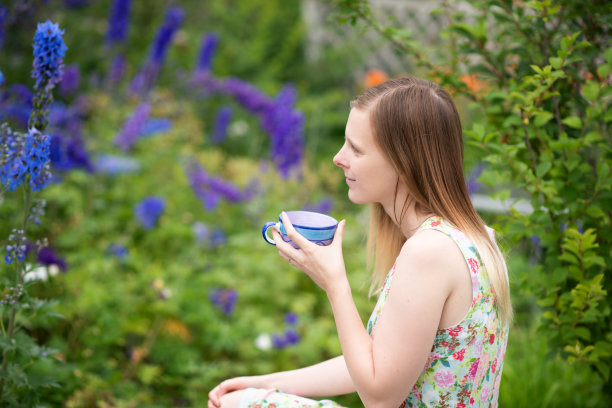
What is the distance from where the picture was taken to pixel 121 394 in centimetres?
234

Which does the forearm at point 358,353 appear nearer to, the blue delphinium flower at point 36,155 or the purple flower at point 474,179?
the blue delphinium flower at point 36,155

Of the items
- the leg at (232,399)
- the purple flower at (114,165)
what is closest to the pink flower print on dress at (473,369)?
the leg at (232,399)

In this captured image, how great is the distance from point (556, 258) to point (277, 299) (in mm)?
1635

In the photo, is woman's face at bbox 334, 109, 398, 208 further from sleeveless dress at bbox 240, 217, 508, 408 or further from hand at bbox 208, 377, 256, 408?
hand at bbox 208, 377, 256, 408

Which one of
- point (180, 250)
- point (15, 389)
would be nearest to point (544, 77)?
point (15, 389)

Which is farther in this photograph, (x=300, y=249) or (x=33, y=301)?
(x=33, y=301)

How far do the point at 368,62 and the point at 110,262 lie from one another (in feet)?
15.0

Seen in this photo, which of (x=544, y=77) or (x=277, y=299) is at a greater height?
(x=544, y=77)

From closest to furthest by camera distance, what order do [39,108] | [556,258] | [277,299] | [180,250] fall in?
1. [39,108]
2. [556,258]
3. [277,299]
4. [180,250]

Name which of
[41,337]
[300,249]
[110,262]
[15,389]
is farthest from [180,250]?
[300,249]

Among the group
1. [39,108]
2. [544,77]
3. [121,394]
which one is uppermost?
[39,108]

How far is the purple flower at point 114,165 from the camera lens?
139 inches

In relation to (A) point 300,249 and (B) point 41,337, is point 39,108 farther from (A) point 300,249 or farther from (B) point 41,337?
(B) point 41,337

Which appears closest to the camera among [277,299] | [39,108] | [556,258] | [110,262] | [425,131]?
[425,131]
